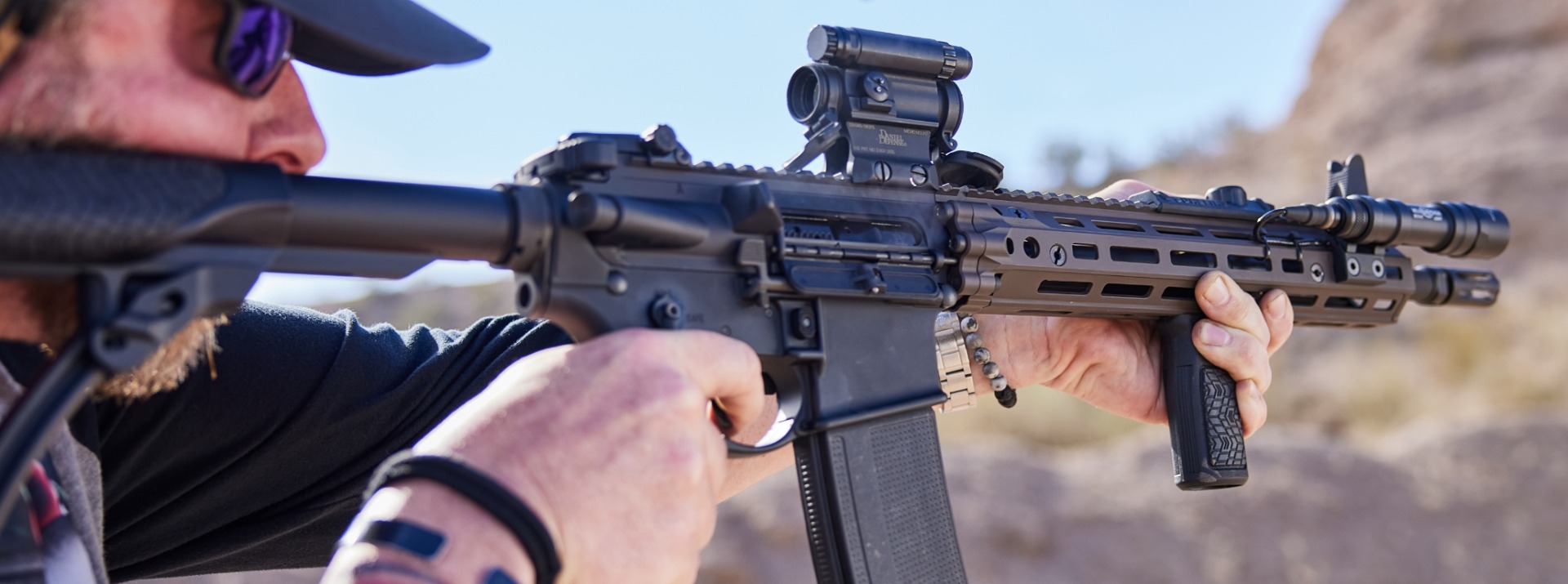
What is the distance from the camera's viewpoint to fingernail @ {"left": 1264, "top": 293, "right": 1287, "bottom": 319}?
12.4 feet

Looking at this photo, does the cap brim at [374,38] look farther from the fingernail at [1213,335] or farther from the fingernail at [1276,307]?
the fingernail at [1276,307]

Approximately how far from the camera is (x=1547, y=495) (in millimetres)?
8758

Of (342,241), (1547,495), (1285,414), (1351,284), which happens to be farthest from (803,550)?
(1285,414)

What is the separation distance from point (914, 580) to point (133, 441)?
168cm

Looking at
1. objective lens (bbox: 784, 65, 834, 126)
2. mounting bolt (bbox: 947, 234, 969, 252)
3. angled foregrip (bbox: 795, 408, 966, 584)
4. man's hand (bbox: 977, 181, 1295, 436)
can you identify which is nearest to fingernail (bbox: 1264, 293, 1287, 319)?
man's hand (bbox: 977, 181, 1295, 436)

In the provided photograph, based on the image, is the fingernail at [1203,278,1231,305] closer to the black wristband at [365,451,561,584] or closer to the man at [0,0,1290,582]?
the man at [0,0,1290,582]

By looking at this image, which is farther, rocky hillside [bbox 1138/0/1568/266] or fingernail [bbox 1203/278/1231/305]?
rocky hillside [bbox 1138/0/1568/266]

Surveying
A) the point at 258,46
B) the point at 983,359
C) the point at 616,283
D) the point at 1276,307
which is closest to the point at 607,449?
the point at 616,283

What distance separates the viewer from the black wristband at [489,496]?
6.20 ft

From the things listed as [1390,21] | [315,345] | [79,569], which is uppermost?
[1390,21]

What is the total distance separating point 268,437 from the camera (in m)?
2.80

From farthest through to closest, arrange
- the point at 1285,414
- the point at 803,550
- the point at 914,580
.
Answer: the point at 1285,414 < the point at 803,550 < the point at 914,580

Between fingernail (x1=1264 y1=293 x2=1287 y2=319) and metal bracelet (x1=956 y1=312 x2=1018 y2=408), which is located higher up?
fingernail (x1=1264 y1=293 x2=1287 y2=319)

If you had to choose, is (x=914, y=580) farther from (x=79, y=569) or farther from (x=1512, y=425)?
(x=1512, y=425)
